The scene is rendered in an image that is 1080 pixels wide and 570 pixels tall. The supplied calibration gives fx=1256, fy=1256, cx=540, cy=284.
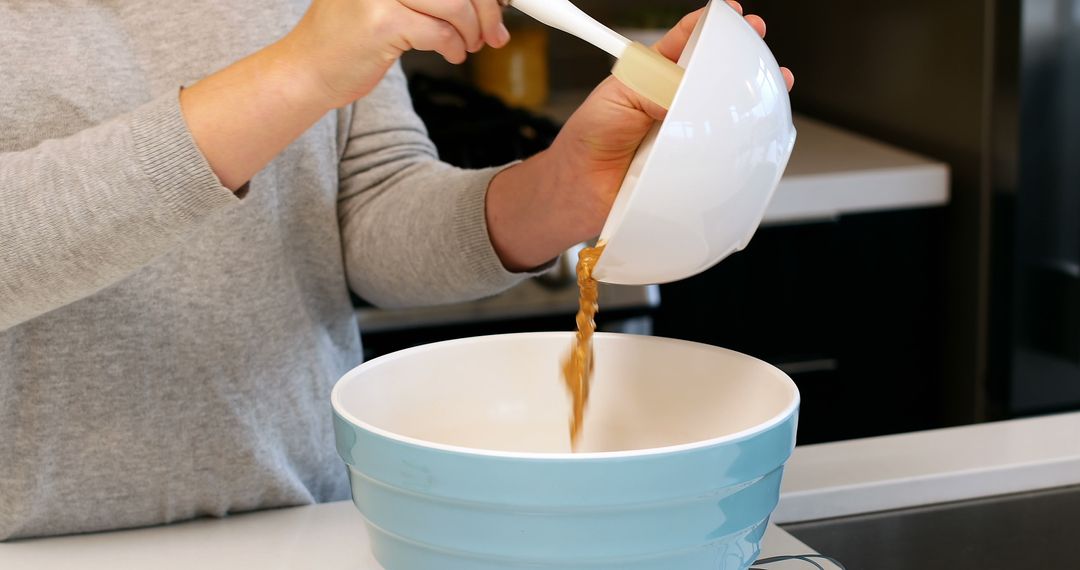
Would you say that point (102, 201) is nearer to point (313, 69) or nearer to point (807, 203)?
point (313, 69)

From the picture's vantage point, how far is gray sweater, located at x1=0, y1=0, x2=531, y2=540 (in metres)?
0.90

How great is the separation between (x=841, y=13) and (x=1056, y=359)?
2.38 ft

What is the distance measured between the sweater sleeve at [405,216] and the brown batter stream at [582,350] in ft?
0.76

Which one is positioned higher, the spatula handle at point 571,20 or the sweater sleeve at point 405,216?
the spatula handle at point 571,20

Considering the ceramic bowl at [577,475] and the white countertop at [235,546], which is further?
the white countertop at [235,546]

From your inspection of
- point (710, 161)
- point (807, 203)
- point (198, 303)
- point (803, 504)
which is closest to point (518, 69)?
point (807, 203)

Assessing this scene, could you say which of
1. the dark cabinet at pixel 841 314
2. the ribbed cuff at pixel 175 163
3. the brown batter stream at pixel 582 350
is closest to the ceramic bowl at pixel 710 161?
the brown batter stream at pixel 582 350

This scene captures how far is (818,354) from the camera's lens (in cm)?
196

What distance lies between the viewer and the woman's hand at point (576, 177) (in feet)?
2.68

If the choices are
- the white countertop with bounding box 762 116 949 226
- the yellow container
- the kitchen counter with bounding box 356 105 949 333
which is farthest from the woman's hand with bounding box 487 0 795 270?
the yellow container

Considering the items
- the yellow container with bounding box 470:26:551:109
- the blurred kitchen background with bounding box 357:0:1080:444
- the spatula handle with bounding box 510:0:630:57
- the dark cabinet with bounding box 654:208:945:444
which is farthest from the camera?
the yellow container with bounding box 470:26:551:109

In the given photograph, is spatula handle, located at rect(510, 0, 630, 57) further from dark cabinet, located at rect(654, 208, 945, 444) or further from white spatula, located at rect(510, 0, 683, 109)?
dark cabinet, located at rect(654, 208, 945, 444)

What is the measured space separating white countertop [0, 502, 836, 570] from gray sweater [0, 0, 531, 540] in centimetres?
5

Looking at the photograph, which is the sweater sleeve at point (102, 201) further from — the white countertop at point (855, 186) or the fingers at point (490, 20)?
the white countertop at point (855, 186)
